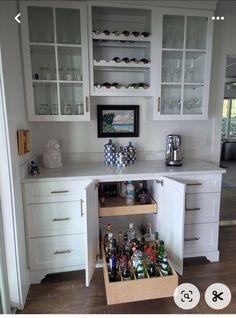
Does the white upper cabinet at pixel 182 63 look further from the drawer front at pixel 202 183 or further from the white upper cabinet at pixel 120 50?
the drawer front at pixel 202 183

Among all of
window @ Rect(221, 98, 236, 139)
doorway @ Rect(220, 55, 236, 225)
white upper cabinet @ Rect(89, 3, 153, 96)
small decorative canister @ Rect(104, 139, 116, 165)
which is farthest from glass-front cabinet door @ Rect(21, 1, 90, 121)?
window @ Rect(221, 98, 236, 139)

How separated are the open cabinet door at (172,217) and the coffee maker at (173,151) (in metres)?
0.29

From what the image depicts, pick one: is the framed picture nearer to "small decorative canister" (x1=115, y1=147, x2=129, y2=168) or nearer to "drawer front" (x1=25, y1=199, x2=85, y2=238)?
"small decorative canister" (x1=115, y1=147, x2=129, y2=168)

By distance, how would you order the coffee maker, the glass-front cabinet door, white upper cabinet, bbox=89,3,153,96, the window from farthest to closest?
1. the window
2. the coffee maker
3. white upper cabinet, bbox=89,3,153,96
4. the glass-front cabinet door

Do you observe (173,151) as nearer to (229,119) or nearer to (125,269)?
(125,269)

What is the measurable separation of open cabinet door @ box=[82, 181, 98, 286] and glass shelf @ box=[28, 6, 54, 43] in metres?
1.28

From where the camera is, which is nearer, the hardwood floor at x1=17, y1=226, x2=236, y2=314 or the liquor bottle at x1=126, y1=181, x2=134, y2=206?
the hardwood floor at x1=17, y1=226, x2=236, y2=314

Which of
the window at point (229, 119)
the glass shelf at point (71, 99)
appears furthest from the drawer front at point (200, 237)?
the window at point (229, 119)

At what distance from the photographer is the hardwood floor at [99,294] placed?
60.8 inches

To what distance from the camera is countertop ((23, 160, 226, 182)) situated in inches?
69.4

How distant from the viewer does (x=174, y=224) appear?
1778 millimetres

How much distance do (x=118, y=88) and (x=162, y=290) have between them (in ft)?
5.27

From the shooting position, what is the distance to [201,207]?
1.98 meters

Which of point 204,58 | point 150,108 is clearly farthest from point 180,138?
point 204,58
